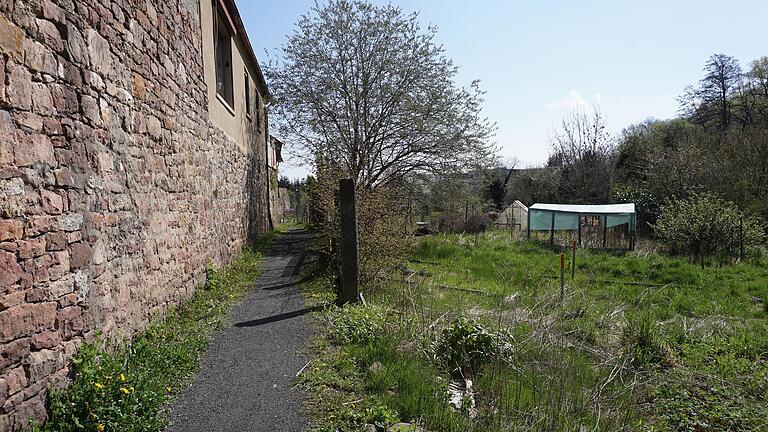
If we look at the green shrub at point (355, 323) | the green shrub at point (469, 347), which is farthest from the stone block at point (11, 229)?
the green shrub at point (469, 347)

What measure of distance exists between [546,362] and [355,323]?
2.05 meters

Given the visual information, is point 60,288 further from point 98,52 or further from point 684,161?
point 684,161

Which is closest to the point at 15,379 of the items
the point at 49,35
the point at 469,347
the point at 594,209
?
the point at 49,35

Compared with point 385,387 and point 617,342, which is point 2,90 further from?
point 617,342

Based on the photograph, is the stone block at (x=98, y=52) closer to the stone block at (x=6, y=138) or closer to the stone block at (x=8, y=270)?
the stone block at (x=6, y=138)

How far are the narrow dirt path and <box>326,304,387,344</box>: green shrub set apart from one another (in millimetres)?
345

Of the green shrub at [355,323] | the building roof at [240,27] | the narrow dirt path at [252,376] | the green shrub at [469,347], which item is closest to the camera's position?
the narrow dirt path at [252,376]

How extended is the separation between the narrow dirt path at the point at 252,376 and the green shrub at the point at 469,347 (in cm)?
146

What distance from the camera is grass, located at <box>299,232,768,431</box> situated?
360cm

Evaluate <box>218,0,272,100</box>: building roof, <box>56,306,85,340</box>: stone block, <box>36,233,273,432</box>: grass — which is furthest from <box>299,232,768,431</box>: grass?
<box>218,0,272,100</box>: building roof

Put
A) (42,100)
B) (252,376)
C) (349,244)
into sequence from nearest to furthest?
(42,100) < (252,376) < (349,244)

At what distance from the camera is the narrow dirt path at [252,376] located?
3.31 m

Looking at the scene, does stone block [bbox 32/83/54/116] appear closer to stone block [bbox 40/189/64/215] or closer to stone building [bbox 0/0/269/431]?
stone building [bbox 0/0/269/431]

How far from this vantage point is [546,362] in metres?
4.57
